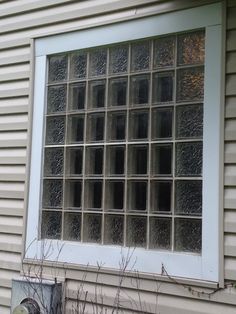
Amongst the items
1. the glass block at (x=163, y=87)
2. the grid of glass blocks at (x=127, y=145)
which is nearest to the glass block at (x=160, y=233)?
the grid of glass blocks at (x=127, y=145)

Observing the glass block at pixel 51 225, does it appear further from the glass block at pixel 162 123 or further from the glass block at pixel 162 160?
the glass block at pixel 162 123

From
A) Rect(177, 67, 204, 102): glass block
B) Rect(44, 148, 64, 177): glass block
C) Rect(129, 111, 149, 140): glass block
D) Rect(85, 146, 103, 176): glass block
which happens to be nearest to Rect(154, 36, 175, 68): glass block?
Rect(177, 67, 204, 102): glass block

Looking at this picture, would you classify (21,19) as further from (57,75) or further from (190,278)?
(190,278)

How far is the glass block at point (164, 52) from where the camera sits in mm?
3842

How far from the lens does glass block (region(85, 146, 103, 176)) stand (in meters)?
4.11

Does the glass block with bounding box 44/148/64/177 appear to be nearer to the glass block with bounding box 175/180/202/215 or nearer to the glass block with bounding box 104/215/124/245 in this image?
the glass block with bounding box 104/215/124/245

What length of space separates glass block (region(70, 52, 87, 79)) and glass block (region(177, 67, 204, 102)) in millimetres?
892

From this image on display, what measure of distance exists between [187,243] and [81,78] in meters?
1.59

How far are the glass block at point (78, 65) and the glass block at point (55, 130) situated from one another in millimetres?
364

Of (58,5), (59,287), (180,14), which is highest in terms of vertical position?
(58,5)

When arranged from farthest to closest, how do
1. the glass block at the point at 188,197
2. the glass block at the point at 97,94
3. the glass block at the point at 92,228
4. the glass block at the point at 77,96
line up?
1. the glass block at the point at 77,96
2. the glass block at the point at 97,94
3. the glass block at the point at 92,228
4. the glass block at the point at 188,197

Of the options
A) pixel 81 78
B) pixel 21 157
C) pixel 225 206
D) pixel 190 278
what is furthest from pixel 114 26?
pixel 190 278

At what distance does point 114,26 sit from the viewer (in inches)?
162

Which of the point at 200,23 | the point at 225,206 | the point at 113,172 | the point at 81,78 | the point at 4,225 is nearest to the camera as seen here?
the point at 225,206
